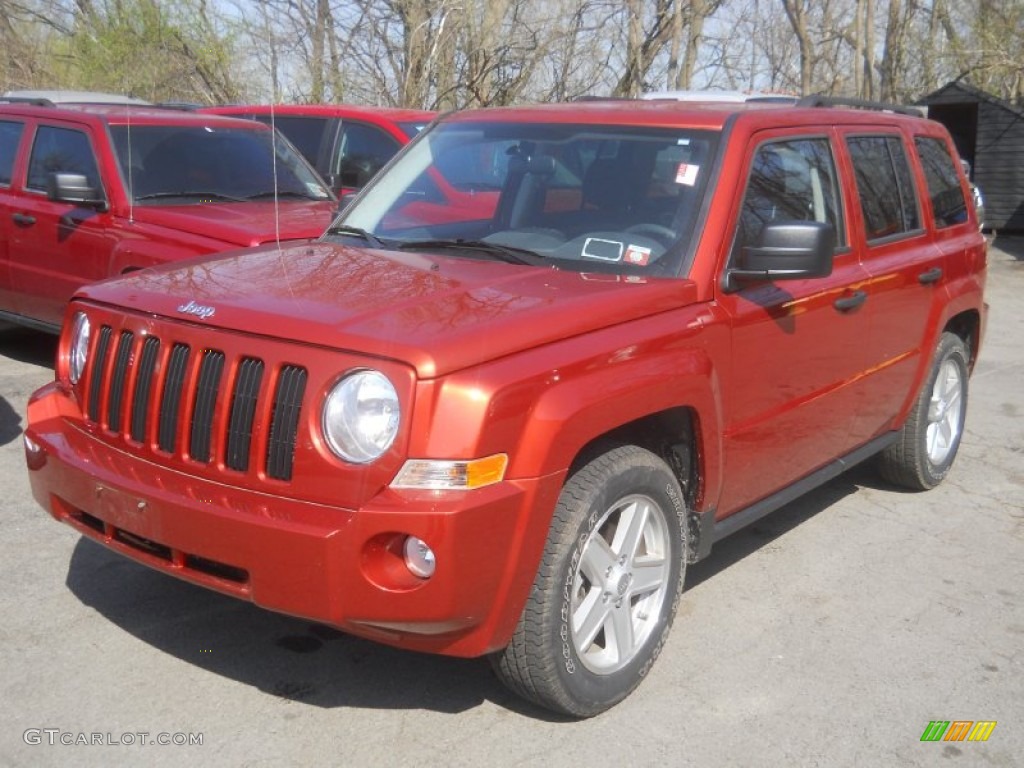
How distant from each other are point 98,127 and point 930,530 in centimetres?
560

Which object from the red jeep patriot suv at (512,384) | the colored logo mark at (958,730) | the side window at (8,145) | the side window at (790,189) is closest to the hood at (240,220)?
the side window at (8,145)

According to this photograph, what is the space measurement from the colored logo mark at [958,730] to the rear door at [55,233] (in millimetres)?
5612

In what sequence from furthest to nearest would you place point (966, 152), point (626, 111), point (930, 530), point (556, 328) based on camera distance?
point (966, 152) → point (930, 530) → point (626, 111) → point (556, 328)

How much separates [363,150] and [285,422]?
703cm

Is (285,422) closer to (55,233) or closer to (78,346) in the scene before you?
(78,346)

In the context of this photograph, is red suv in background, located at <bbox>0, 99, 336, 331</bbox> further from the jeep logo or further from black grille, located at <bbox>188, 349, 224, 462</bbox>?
black grille, located at <bbox>188, 349, 224, 462</bbox>

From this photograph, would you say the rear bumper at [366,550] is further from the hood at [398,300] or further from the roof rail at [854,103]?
the roof rail at [854,103]

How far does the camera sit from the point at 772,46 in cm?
2434

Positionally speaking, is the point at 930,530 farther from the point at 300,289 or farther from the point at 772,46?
the point at 772,46

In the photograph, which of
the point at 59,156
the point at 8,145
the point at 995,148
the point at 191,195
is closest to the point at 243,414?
the point at 191,195

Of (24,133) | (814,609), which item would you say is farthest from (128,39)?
(814,609)

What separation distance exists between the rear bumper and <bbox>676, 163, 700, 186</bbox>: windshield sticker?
148cm

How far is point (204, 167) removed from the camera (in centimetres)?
808

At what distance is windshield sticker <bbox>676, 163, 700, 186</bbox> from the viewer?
4375mm
